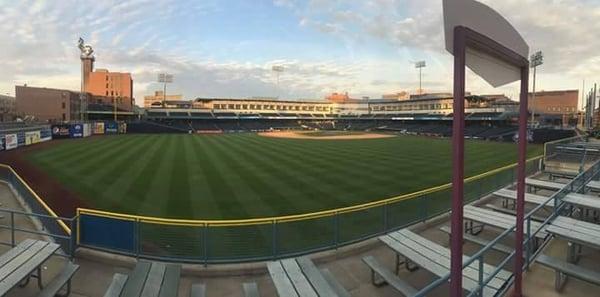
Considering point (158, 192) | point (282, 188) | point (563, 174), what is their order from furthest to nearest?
point (282, 188) < point (158, 192) < point (563, 174)

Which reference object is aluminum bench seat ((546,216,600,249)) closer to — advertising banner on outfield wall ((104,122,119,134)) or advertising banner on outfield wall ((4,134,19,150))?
advertising banner on outfield wall ((4,134,19,150))

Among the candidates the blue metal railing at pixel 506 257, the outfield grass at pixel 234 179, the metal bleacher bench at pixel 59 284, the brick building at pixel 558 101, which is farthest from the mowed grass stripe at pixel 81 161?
the brick building at pixel 558 101

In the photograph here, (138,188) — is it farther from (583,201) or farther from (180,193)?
(583,201)

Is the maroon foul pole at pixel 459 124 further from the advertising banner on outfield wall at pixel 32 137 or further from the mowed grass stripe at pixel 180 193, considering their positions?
the advertising banner on outfield wall at pixel 32 137

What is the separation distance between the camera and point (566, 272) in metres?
5.32

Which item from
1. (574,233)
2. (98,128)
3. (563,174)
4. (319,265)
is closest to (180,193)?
(319,265)

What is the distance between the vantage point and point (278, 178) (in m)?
19.6

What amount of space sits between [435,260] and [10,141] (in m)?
38.6

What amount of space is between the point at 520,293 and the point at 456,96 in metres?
3.63

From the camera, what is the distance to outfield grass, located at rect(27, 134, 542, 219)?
13750 millimetres

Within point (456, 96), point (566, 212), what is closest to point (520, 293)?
point (456, 96)

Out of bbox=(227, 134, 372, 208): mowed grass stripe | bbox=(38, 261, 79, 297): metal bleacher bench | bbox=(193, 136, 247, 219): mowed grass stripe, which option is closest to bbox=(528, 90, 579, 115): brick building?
bbox=(227, 134, 372, 208): mowed grass stripe

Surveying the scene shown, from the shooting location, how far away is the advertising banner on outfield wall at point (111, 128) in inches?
2375

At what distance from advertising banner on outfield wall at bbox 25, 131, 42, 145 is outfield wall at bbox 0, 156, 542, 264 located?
30042 mm
